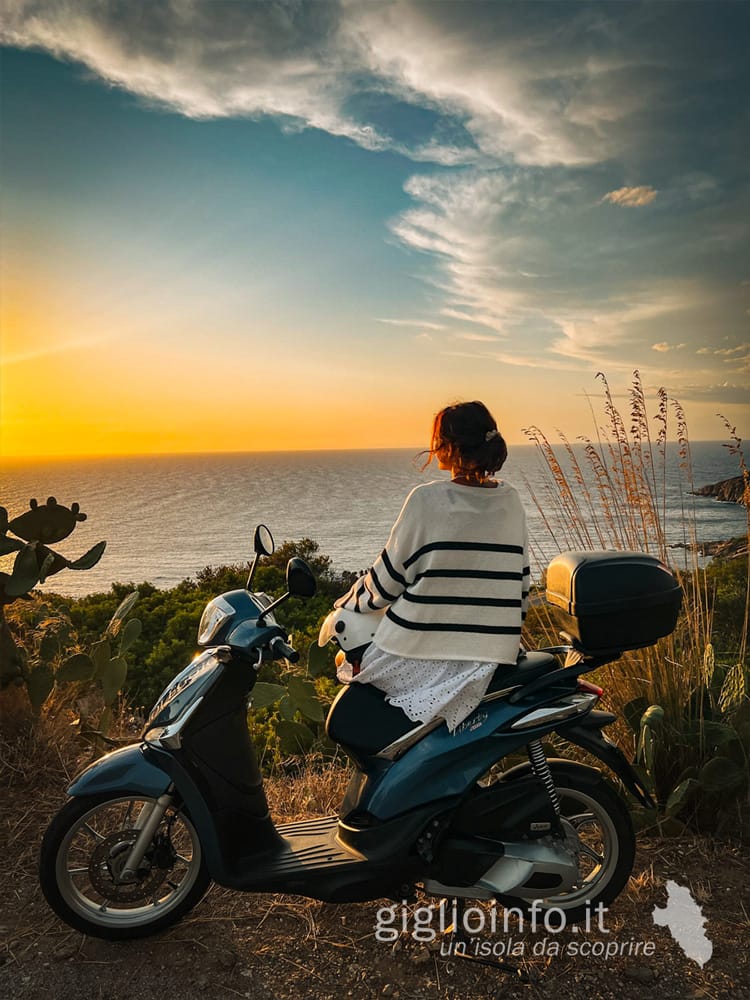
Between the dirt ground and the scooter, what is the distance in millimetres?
126

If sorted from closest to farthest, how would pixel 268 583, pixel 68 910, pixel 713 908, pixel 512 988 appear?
pixel 512 988 → pixel 68 910 → pixel 713 908 → pixel 268 583

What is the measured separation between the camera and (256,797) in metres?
2.75

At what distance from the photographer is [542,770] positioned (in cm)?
258

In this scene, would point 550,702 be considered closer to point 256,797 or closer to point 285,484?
point 256,797

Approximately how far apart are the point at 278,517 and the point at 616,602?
965 inches

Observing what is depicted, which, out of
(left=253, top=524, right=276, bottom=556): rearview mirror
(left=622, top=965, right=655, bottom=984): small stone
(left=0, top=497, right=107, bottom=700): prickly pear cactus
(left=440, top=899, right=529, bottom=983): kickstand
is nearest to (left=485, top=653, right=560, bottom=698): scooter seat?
(left=440, top=899, right=529, bottom=983): kickstand

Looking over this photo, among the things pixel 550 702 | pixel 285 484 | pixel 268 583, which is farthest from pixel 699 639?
pixel 285 484

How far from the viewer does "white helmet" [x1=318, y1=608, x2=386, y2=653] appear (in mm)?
2650

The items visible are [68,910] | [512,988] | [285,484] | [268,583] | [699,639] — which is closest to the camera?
[512,988]

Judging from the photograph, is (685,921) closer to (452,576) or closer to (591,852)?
(591,852)

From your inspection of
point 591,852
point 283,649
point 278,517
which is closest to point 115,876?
point 283,649

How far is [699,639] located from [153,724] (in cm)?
260

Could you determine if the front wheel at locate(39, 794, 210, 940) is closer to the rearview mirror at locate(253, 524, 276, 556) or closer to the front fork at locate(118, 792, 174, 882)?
the front fork at locate(118, 792, 174, 882)

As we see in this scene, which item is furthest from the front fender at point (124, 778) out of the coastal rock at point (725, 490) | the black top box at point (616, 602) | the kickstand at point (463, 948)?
the coastal rock at point (725, 490)
